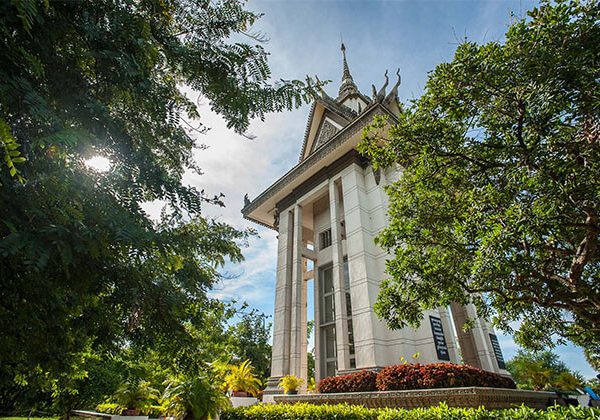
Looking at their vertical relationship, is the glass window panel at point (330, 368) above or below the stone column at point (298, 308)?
below

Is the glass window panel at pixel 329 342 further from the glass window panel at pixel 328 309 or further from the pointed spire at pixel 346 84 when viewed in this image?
the pointed spire at pixel 346 84

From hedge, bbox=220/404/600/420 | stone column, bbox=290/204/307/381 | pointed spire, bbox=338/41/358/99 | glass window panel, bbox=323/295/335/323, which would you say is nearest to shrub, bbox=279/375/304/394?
stone column, bbox=290/204/307/381

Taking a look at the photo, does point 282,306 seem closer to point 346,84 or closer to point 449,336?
point 449,336

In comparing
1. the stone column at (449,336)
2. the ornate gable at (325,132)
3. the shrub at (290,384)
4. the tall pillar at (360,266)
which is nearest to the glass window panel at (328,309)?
the tall pillar at (360,266)

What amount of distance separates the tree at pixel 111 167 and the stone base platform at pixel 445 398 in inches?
291

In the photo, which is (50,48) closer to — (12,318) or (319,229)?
(12,318)

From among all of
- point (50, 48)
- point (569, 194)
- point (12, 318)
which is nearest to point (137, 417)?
point (12, 318)

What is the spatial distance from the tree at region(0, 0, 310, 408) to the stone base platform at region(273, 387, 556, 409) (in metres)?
7.38

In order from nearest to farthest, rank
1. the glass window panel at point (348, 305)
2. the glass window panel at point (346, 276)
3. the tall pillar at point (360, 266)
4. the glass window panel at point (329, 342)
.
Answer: the tall pillar at point (360, 266), the glass window panel at point (348, 305), the glass window panel at point (346, 276), the glass window panel at point (329, 342)

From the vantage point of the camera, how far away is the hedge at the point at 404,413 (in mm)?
4430

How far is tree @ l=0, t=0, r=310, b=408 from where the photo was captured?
211 centimetres

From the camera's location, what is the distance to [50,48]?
90.3 inches

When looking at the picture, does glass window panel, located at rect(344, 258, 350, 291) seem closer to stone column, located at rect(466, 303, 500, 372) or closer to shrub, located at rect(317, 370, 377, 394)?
shrub, located at rect(317, 370, 377, 394)

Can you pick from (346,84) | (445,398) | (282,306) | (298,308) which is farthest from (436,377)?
(346,84)
